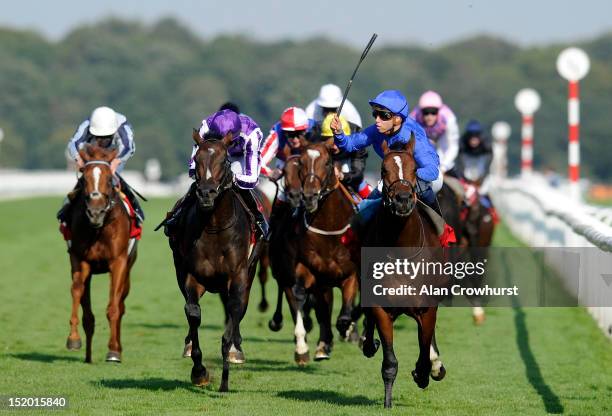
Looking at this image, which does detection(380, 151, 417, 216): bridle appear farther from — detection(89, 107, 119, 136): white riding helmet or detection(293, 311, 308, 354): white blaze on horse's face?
detection(89, 107, 119, 136): white riding helmet

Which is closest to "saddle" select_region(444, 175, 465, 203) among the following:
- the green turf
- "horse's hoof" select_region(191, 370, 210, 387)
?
the green turf

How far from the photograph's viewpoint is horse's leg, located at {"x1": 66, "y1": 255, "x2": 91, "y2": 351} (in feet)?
38.5

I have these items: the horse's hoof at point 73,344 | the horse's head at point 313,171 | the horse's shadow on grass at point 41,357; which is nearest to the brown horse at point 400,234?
the horse's head at point 313,171

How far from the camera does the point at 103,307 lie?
53.5ft

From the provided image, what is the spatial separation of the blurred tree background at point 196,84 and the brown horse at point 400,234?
7487 centimetres

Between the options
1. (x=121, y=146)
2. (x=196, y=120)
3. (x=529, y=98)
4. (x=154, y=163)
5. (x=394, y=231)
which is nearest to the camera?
(x=394, y=231)

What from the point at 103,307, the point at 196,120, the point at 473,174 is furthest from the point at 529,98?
the point at 196,120

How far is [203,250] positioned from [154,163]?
83.7 meters

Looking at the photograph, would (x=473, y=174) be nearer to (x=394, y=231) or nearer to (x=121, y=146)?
(x=121, y=146)

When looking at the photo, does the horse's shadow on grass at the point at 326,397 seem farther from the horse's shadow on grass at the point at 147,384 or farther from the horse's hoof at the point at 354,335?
the horse's hoof at the point at 354,335

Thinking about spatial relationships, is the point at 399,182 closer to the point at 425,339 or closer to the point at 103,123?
the point at 425,339

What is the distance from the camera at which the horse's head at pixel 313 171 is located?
10867 millimetres

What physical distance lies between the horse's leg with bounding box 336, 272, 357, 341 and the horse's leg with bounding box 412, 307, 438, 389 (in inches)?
74.1

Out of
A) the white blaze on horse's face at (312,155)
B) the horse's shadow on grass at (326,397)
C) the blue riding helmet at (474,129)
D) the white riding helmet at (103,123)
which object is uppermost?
the blue riding helmet at (474,129)
